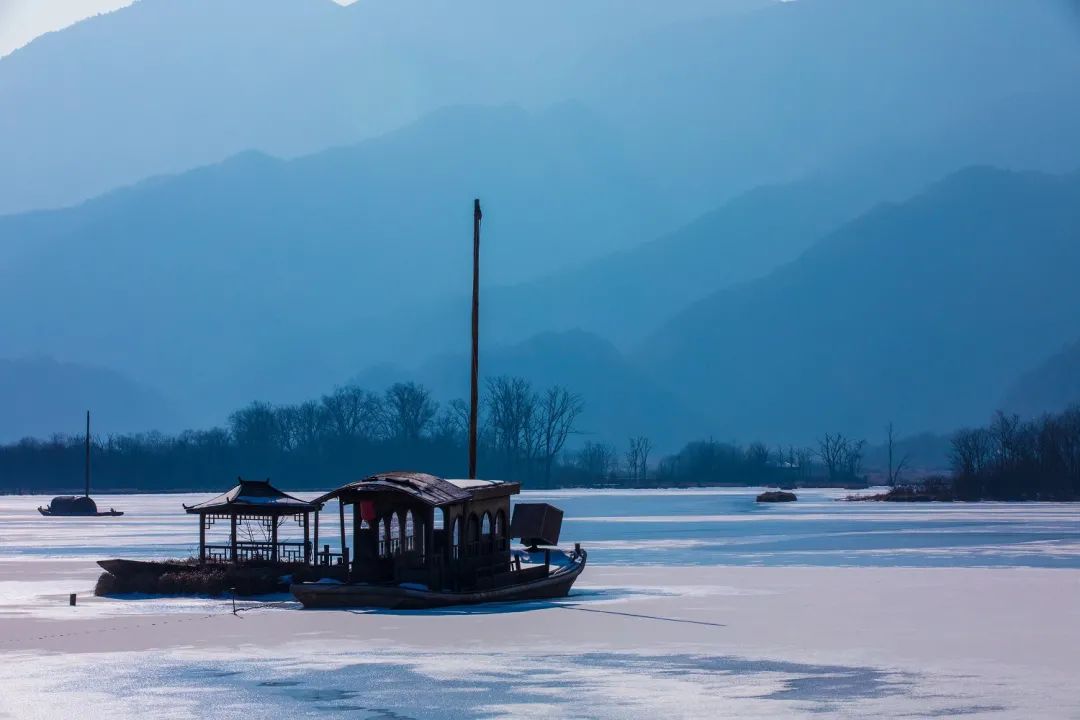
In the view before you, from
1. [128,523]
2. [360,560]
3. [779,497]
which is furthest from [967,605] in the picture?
[779,497]

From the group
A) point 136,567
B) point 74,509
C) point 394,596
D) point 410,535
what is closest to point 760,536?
point 136,567

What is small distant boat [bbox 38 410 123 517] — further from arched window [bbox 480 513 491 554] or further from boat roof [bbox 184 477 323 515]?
arched window [bbox 480 513 491 554]

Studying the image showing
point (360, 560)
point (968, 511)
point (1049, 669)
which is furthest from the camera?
point (968, 511)

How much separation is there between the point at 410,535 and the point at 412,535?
0.16m

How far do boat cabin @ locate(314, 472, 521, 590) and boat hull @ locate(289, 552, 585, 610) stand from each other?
0.51 metres

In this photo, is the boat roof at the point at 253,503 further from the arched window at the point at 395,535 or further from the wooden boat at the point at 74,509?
the wooden boat at the point at 74,509

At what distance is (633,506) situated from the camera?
134m

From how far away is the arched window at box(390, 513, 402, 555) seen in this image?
3953 centimetres

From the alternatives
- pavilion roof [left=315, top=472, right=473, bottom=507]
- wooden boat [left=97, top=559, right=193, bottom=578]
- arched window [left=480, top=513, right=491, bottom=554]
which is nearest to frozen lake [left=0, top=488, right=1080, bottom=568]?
arched window [left=480, top=513, right=491, bottom=554]

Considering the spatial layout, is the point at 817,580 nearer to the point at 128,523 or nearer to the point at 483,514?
the point at 483,514

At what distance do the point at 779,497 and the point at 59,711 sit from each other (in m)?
136

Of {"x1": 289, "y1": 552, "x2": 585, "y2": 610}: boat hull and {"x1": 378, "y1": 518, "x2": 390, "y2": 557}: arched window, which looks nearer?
{"x1": 289, "y1": 552, "x2": 585, "y2": 610}: boat hull

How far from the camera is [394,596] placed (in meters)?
38.4

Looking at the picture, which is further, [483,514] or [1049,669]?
[483,514]
